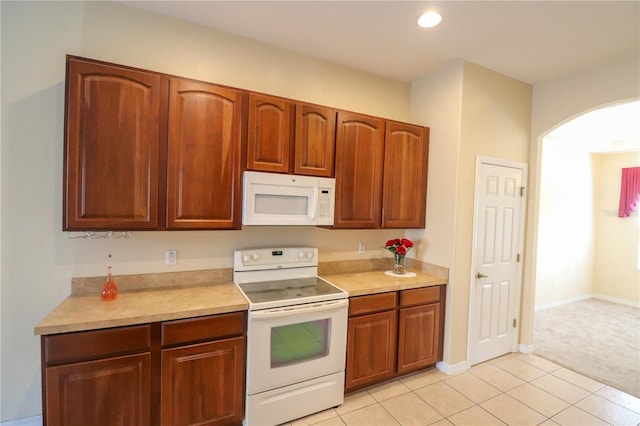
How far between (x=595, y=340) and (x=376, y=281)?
10.7 feet

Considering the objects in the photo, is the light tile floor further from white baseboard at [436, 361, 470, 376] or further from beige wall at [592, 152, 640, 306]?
beige wall at [592, 152, 640, 306]

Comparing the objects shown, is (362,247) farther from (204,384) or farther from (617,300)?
(617,300)

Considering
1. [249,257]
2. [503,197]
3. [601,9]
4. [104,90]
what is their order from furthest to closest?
[503,197] < [249,257] < [601,9] < [104,90]

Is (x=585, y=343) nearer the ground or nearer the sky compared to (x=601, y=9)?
nearer the ground

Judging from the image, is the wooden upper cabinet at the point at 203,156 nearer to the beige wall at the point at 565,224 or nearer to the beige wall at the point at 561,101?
the beige wall at the point at 561,101

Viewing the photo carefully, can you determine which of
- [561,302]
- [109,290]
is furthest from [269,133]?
[561,302]

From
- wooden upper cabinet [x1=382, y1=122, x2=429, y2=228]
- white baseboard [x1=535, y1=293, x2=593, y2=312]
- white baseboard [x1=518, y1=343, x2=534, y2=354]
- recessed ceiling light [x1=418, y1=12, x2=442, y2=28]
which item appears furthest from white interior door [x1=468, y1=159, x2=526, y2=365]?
white baseboard [x1=535, y1=293, x2=593, y2=312]

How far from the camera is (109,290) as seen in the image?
6.45 ft

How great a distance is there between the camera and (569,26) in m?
A: 2.21

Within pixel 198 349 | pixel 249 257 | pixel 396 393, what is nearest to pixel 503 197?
pixel 396 393

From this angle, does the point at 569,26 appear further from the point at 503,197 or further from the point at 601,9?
the point at 503,197

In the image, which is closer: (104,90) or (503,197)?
(104,90)

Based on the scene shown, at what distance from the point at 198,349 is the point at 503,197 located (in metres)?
3.15

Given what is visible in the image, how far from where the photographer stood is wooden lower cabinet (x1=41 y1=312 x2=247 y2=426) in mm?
1581
